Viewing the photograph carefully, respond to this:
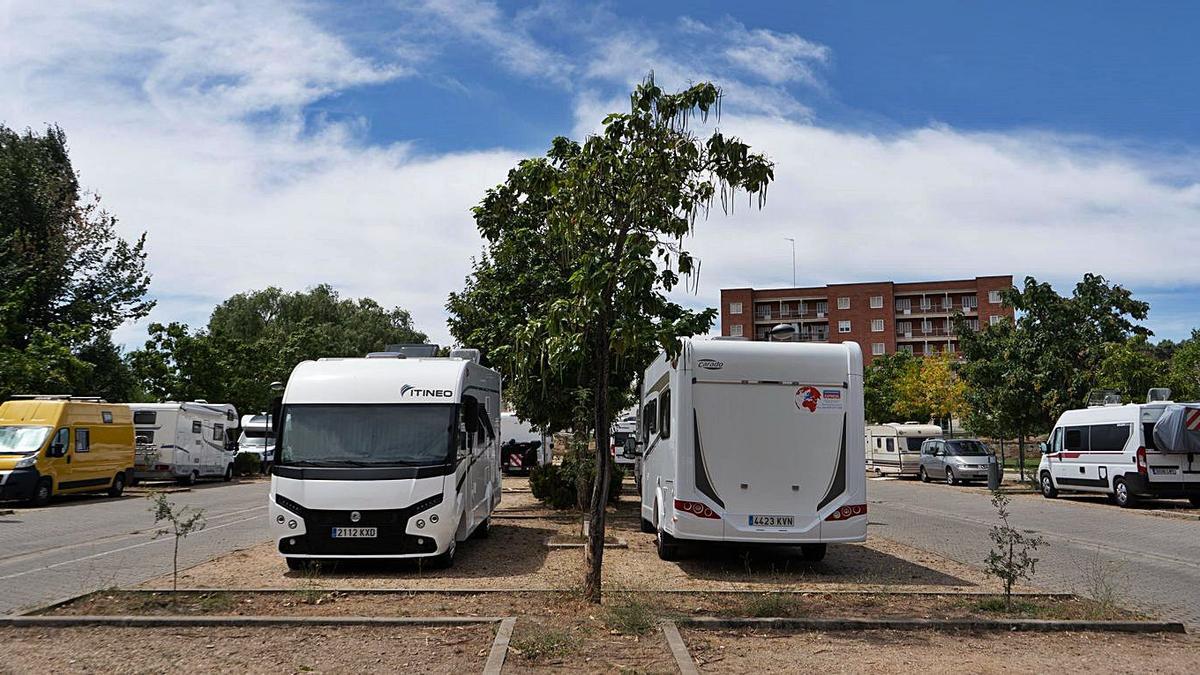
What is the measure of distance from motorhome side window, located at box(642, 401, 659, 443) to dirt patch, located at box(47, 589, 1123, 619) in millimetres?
4733

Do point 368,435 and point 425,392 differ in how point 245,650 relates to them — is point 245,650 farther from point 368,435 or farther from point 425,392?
point 425,392

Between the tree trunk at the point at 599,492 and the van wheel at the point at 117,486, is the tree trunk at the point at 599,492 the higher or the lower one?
the higher one

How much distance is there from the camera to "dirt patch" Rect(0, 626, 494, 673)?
656cm

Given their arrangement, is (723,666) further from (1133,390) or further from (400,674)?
(1133,390)

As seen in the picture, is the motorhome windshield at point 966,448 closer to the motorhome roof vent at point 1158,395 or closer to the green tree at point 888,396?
the motorhome roof vent at point 1158,395

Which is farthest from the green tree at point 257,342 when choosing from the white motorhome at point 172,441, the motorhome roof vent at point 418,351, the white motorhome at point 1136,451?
the white motorhome at point 1136,451

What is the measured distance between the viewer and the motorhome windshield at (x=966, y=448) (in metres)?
34.0

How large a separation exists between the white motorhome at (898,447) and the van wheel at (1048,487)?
11.2 meters

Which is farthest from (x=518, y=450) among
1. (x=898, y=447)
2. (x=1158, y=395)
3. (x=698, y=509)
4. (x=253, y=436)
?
(x=698, y=509)

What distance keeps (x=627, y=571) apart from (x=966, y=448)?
87.6 feet

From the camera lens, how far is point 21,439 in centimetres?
2319

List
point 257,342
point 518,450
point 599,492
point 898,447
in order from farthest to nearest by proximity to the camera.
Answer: point 257,342 → point 898,447 → point 518,450 → point 599,492

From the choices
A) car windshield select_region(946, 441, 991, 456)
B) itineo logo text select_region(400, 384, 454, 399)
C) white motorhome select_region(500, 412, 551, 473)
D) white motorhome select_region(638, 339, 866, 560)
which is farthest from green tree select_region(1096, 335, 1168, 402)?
itineo logo text select_region(400, 384, 454, 399)

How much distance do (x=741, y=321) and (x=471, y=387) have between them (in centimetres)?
8392
